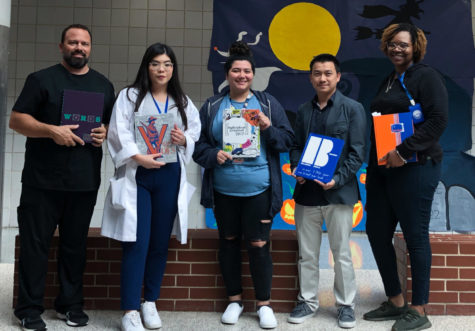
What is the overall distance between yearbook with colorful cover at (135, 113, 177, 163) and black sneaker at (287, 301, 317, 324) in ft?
3.80

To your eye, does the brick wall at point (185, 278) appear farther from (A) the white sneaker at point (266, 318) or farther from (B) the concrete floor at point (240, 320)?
(A) the white sneaker at point (266, 318)

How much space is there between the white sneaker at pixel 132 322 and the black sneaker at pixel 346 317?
104cm

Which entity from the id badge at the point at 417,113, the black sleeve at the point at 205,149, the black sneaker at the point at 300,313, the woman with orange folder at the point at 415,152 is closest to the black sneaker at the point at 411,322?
the woman with orange folder at the point at 415,152

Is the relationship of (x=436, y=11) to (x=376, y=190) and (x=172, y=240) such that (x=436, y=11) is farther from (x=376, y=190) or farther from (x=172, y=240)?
(x=172, y=240)

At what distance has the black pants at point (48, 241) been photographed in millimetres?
2398

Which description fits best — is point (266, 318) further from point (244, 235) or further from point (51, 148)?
point (51, 148)

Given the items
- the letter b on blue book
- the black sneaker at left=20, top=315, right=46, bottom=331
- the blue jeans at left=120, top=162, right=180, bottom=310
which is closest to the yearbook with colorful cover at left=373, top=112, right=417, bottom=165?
the letter b on blue book

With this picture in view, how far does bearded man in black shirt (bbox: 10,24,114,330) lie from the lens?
2.34 metres

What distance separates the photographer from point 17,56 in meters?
5.55

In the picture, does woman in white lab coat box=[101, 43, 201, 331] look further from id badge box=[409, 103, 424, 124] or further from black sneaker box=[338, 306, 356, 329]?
id badge box=[409, 103, 424, 124]

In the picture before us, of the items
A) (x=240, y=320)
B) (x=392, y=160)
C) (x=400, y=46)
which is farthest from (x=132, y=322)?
(x=400, y=46)

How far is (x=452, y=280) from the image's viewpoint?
108 inches

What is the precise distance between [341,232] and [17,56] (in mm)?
4632

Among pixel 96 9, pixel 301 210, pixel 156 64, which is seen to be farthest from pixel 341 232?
pixel 96 9
